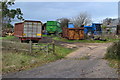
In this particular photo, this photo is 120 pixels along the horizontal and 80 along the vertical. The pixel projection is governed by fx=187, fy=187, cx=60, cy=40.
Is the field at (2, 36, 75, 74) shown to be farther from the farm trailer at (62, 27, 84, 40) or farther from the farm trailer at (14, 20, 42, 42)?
the farm trailer at (62, 27, 84, 40)

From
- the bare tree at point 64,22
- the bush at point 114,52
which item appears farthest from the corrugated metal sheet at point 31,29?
the bare tree at point 64,22

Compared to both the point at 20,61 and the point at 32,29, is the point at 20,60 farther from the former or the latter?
the point at 32,29

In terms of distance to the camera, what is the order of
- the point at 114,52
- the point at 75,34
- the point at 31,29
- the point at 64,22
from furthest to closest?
the point at 64,22 < the point at 75,34 < the point at 31,29 < the point at 114,52

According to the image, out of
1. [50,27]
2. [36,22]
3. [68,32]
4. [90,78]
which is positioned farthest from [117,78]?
[50,27]

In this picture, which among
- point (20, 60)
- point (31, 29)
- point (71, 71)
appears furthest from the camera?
point (31, 29)

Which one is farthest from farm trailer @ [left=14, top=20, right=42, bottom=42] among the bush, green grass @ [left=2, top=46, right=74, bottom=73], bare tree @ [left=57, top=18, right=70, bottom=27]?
bare tree @ [left=57, top=18, right=70, bottom=27]

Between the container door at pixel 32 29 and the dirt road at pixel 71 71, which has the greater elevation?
the container door at pixel 32 29

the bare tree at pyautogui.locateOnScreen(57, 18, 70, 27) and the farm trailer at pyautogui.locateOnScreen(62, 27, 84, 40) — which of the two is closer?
the farm trailer at pyautogui.locateOnScreen(62, 27, 84, 40)

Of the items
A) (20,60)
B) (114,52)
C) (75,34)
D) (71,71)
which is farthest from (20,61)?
(75,34)

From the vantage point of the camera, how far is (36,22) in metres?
21.7

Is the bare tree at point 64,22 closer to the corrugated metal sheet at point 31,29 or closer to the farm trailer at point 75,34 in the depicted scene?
the farm trailer at point 75,34

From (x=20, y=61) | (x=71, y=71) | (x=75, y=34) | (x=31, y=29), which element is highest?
(x=31, y=29)

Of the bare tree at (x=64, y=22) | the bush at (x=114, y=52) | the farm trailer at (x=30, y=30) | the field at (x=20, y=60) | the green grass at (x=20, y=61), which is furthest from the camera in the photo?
the bare tree at (x=64, y=22)

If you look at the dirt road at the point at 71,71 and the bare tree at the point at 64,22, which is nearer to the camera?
the dirt road at the point at 71,71
